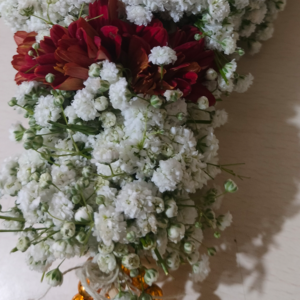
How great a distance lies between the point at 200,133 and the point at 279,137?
27cm

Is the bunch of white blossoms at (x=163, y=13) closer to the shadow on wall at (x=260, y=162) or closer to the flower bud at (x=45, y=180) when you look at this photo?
the shadow on wall at (x=260, y=162)

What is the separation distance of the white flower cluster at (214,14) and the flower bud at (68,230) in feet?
1.26

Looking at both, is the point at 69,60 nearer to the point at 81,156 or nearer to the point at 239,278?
the point at 81,156

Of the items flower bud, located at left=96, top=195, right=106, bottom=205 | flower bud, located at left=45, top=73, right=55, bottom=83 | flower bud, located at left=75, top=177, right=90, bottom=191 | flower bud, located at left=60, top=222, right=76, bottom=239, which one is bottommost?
flower bud, located at left=60, top=222, right=76, bottom=239

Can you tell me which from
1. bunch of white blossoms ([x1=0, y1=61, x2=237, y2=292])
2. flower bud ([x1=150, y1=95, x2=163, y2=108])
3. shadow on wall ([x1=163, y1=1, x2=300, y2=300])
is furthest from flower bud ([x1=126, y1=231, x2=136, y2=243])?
shadow on wall ([x1=163, y1=1, x2=300, y2=300])

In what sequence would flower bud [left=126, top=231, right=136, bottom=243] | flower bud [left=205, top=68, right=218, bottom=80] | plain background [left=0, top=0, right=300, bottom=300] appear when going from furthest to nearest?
plain background [left=0, top=0, right=300, bottom=300]
flower bud [left=205, top=68, right=218, bottom=80]
flower bud [left=126, top=231, right=136, bottom=243]

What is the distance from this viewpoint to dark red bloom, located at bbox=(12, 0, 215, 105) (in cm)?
53

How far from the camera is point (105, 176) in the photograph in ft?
1.73

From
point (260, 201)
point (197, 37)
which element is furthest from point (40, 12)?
point (260, 201)

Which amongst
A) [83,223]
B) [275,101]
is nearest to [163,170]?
[83,223]

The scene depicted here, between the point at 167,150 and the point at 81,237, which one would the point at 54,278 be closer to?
the point at 81,237

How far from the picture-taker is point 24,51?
2.05 feet

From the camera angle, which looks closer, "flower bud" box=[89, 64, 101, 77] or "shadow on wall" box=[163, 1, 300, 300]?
"flower bud" box=[89, 64, 101, 77]

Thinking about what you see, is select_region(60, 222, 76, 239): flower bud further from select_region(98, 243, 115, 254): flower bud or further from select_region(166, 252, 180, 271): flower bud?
select_region(166, 252, 180, 271): flower bud
